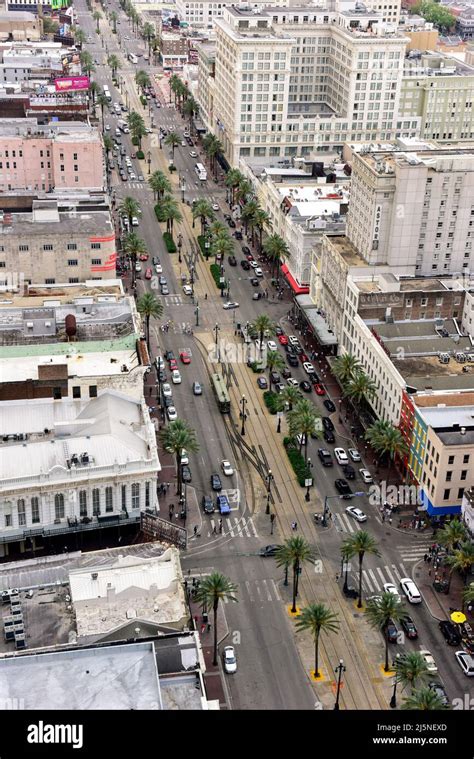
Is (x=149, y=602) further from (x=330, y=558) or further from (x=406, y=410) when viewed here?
(x=406, y=410)

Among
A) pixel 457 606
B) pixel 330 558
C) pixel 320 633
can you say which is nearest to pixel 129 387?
pixel 330 558

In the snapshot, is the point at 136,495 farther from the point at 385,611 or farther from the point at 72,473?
the point at 385,611

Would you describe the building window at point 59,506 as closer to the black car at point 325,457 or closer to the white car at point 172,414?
the white car at point 172,414

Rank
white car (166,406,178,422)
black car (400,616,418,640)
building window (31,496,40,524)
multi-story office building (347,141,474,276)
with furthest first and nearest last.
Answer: multi-story office building (347,141,474,276), white car (166,406,178,422), building window (31,496,40,524), black car (400,616,418,640)

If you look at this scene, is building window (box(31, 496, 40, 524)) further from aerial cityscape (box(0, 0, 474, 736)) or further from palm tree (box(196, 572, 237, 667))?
palm tree (box(196, 572, 237, 667))

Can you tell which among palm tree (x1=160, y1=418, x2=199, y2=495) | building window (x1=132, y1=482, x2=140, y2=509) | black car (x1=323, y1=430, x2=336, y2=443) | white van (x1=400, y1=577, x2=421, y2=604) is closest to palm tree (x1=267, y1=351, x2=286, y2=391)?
black car (x1=323, y1=430, x2=336, y2=443)

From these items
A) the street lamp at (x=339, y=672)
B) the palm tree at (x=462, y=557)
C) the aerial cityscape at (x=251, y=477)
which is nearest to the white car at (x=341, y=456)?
the aerial cityscape at (x=251, y=477)

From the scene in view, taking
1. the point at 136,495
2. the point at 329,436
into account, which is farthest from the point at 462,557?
the point at 136,495
